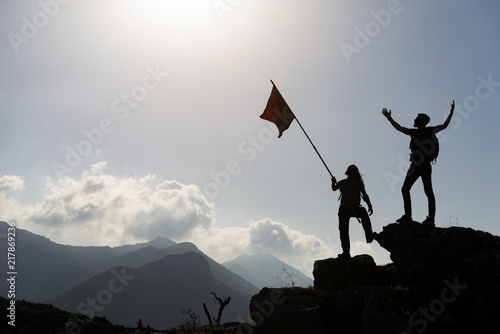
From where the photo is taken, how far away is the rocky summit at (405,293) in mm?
6910

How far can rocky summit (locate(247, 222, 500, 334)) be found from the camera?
6.91 metres

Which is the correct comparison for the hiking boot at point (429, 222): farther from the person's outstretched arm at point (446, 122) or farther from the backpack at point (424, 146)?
the person's outstretched arm at point (446, 122)

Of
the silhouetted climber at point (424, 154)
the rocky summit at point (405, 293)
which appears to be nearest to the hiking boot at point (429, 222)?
the silhouetted climber at point (424, 154)

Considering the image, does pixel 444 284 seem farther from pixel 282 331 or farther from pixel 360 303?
pixel 282 331

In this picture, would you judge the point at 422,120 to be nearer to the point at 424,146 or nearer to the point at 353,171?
the point at 424,146

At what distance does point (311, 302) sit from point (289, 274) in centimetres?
183

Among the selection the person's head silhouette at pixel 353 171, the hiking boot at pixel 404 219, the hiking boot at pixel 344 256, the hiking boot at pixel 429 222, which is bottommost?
the hiking boot at pixel 344 256

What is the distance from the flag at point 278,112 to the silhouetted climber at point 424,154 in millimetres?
4445

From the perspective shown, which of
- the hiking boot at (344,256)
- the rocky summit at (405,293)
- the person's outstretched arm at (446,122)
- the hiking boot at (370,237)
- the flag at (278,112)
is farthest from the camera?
the flag at (278,112)

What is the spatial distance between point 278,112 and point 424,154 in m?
5.66

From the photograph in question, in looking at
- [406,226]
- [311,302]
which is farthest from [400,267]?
[311,302]

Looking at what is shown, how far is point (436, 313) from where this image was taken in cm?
714

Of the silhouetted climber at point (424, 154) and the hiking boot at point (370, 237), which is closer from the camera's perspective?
the silhouetted climber at point (424, 154)

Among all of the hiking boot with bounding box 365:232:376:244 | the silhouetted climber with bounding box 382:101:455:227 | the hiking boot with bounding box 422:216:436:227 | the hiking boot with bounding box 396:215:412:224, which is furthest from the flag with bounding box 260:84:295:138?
the hiking boot with bounding box 422:216:436:227
